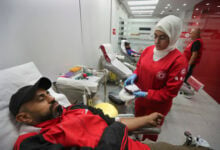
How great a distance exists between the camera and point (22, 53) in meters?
0.98

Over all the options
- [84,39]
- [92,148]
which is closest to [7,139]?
[92,148]

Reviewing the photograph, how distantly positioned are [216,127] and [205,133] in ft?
1.09

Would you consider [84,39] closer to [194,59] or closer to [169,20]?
[169,20]

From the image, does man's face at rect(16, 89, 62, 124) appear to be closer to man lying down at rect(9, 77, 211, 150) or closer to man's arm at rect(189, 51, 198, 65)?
man lying down at rect(9, 77, 211, 150)

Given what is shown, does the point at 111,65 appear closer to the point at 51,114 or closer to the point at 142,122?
the point at 142,122

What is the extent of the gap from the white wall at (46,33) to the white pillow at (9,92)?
19cm

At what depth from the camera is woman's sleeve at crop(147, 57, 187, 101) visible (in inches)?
32.7

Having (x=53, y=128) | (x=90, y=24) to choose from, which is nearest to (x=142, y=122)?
(x=53, y=128)

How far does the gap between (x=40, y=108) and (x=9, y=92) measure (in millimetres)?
268

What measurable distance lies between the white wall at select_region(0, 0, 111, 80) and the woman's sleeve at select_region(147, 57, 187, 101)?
4.13 ft

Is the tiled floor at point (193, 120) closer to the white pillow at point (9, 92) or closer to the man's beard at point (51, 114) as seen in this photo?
the man's beard at point (51, 114)

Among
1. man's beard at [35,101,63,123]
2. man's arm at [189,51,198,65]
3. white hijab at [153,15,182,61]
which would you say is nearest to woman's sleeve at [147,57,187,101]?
white hijab at [153,15,182,61]

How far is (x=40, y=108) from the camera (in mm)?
604

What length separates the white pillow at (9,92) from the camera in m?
0.51
